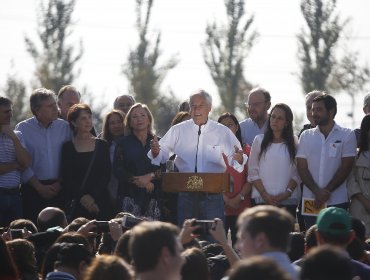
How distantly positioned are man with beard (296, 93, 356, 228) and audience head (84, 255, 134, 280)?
21.8ft

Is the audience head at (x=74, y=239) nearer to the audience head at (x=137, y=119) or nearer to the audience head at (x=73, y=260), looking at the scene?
the audience head at (x=73, y=260)

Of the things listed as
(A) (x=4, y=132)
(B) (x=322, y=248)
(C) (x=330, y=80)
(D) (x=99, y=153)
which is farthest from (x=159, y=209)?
(C) (x=330, y=80)

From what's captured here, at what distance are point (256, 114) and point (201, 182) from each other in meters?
1.75

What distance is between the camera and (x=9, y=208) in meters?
15.4

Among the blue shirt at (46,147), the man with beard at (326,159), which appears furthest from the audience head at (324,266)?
the blue shirt at (46,147)

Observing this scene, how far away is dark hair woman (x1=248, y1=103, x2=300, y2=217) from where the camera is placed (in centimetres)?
1534

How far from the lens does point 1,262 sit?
9945mm

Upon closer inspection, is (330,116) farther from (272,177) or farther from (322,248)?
(322,248)

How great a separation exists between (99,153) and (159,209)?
0.95 metres

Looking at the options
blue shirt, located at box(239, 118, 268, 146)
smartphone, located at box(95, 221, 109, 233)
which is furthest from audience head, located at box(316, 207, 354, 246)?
blue shirt, located at box(239, 118, 268, 146)

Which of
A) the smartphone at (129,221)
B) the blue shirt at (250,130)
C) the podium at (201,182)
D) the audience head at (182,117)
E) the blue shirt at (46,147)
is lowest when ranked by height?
the smartphone at (129,221)

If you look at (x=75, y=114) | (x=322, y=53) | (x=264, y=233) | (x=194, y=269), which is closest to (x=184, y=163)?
(x=75, y=114)

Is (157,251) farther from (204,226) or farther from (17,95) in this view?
(17,95)

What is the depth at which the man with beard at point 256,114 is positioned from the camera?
16.2 meters
